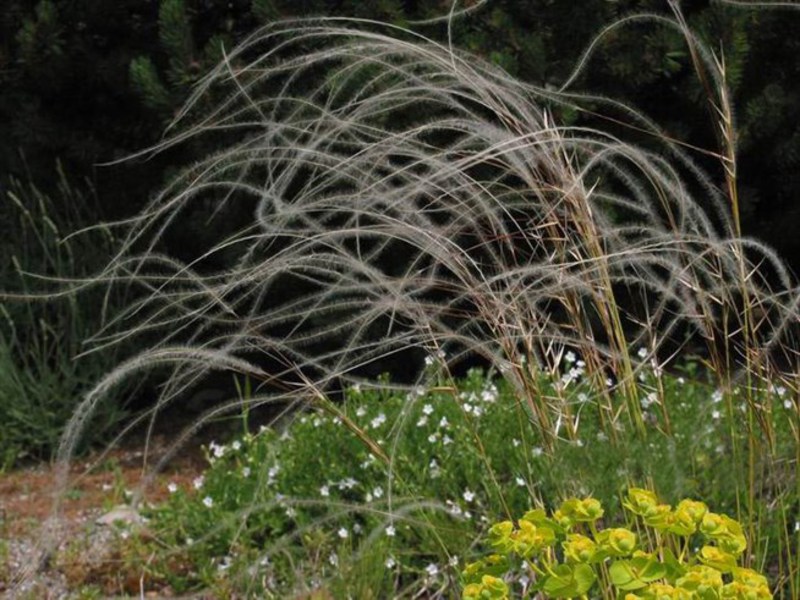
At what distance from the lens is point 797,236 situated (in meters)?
5.71

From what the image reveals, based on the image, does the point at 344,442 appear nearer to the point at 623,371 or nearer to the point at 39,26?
the point at 623,371

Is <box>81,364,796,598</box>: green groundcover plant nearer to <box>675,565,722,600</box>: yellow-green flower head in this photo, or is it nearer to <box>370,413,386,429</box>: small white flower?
<box>370,413,386,429</box>: small white flower

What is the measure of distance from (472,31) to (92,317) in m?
2.10

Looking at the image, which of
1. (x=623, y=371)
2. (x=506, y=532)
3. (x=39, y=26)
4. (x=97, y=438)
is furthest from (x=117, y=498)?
(x=506, y=532)

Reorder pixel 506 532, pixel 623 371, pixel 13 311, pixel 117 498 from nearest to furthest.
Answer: pixel 506 532
pixel 623 371
pixel 117 498
pixel 13 311

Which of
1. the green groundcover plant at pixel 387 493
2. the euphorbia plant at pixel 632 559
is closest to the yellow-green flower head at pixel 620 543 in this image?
the euphorbia plant at pixel 632 559

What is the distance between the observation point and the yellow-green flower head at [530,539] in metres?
2.23

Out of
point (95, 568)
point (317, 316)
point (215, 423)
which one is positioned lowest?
point (215, 423)

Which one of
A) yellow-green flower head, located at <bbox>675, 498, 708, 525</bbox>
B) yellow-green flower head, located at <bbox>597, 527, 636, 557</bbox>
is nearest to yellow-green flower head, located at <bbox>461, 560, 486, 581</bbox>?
yellow-green flower head, located at <bbox>597, 527, 636, 557</bbox>

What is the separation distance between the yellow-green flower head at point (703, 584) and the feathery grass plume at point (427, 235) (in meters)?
0.57

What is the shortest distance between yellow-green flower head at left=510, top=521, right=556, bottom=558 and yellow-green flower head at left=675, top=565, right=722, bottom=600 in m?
0.23

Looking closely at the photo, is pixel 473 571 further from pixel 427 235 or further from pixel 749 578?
pixel 427 235

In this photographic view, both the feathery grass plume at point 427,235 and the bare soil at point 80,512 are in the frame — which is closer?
the feathery grass plume at point 427,235

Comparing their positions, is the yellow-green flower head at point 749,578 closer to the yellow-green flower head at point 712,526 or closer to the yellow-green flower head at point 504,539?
the yellow-green flower head at point 712,526
